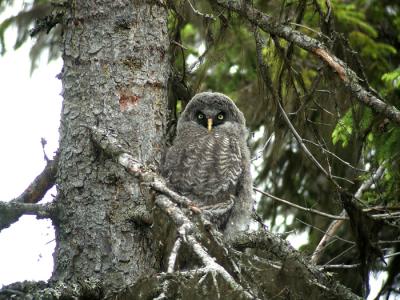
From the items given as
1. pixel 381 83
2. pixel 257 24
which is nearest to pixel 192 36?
pixel 381 83

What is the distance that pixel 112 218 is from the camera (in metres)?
3.79

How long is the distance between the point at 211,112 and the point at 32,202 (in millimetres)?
2029

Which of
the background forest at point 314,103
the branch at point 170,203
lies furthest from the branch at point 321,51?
the branch at point 170,203

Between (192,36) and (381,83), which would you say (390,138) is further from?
(192,36)

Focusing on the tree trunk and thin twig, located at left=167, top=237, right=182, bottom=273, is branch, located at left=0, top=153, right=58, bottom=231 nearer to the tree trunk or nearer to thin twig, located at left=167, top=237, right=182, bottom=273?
the tree trunk

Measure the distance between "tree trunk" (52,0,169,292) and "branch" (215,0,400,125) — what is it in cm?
52

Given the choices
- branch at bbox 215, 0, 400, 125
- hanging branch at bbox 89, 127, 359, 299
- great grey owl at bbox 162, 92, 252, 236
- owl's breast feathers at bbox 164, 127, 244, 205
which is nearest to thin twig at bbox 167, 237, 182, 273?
hanging branch at bbox 89, 127, 359, 299

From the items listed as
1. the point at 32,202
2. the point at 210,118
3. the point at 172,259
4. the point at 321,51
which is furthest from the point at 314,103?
the point at 172,259

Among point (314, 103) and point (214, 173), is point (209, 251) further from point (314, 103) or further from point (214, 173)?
point (214, 173)

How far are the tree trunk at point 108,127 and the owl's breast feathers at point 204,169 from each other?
0.72 metres

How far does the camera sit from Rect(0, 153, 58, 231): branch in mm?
3592

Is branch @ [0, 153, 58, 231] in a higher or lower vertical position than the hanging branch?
higher

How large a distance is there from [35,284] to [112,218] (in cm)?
Result: 61

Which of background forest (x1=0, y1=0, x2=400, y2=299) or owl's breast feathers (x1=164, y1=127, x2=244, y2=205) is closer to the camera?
background forest (x1=0, y1=0, x2=400, y2=299)
